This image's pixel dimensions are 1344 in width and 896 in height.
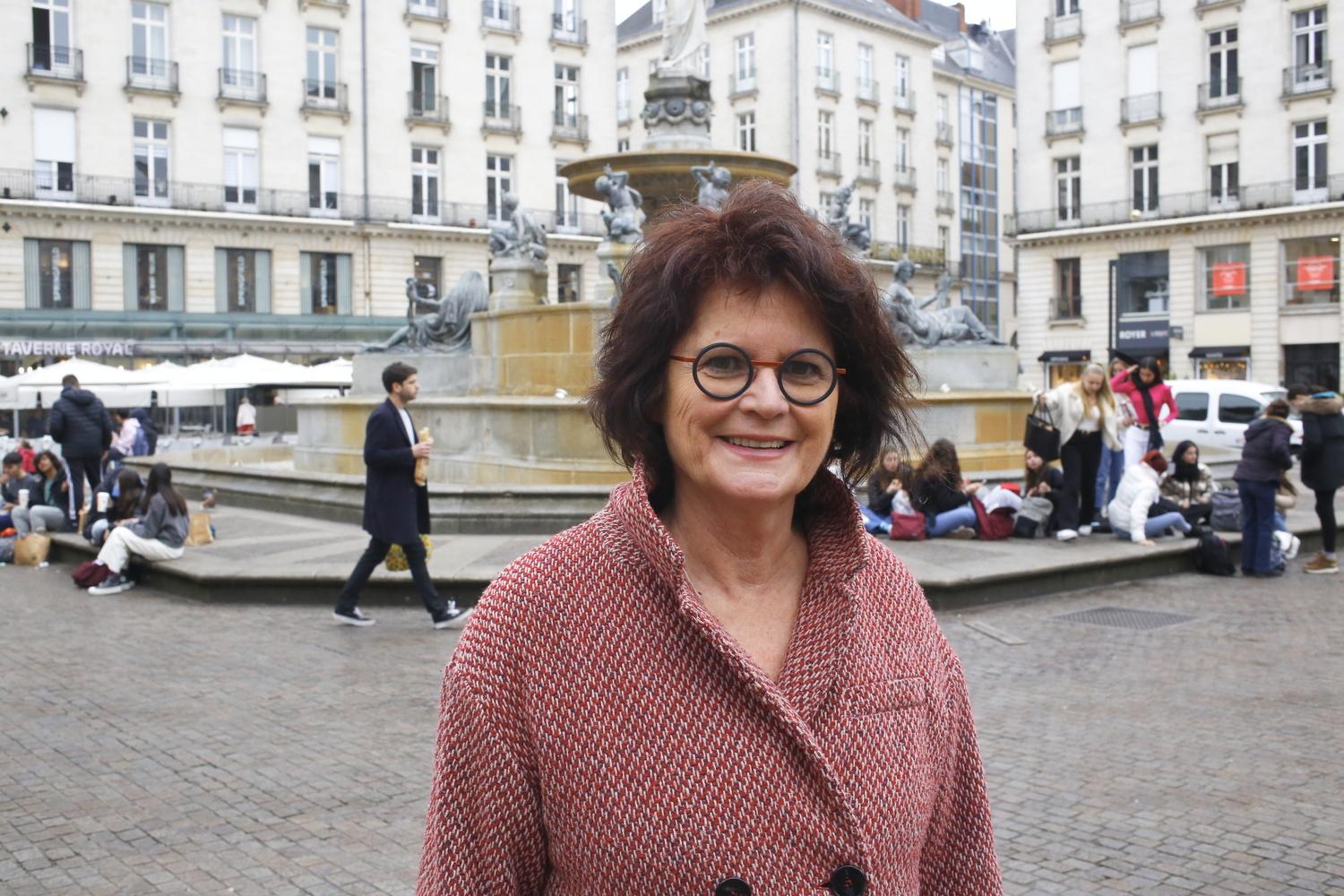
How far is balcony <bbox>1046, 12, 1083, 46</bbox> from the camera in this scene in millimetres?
49562

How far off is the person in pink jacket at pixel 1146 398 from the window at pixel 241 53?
4017 cm

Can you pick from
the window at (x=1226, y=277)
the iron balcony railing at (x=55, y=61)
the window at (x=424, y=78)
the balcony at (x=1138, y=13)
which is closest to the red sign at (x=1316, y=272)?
the window at (x=1226, y=277)

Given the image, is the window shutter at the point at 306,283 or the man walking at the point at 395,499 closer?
the man walking at the point at 395,499

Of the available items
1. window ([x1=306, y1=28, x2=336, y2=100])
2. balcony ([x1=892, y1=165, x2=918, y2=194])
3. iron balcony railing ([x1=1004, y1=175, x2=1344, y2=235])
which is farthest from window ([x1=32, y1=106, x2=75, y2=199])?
balcony ([x1=892, y1=165, x2=918, y2=194])

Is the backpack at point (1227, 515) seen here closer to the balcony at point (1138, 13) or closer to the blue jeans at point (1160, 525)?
the blue jeans at point (1160, 525)

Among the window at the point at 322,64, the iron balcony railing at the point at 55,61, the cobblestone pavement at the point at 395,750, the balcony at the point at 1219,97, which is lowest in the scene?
the cobblestone pavement at the point at 395,750

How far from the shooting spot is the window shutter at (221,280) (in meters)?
45.4

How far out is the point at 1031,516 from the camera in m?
12.0

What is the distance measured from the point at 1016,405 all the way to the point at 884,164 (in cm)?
4952

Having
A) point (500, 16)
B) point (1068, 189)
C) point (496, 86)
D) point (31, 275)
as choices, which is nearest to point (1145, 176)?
point (1068, 189)

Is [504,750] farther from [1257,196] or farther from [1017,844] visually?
[1257,196]

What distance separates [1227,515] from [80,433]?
12.6 meters

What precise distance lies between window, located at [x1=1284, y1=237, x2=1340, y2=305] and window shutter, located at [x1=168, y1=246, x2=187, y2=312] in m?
38.2

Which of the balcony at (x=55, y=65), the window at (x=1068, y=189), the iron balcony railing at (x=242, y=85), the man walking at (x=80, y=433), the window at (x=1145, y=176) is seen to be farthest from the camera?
the window at (x=1068, y=189)
